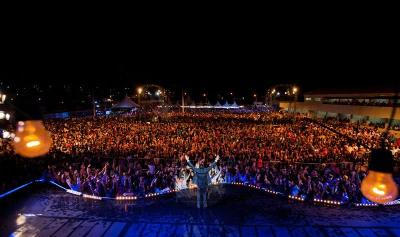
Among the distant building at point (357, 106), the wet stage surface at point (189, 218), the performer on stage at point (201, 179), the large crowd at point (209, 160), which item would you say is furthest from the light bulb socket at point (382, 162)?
the distant building at point (357, 106)

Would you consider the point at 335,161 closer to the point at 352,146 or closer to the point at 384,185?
the point at 352,146

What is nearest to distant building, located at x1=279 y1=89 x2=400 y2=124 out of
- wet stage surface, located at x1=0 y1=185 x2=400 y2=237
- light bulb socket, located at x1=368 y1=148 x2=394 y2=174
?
wet stage surface, located at x1=0 y1=185 x2=400 y2=237

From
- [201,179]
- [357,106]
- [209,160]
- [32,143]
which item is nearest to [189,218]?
[201,179]

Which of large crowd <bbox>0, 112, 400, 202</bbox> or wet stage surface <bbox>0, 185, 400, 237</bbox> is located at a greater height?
large crowd <bbox>0, 112, 400, 202</bbox>

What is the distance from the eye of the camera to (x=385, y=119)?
29281 millimetres

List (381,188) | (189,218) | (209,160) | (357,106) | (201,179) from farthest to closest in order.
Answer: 1. (357,106)
2. (209,160)
3. (201,179)
4. (189,218)
5. (381,188)

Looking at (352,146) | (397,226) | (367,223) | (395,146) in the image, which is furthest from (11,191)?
(395,146)

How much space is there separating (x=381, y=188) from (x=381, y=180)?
0.31 feet

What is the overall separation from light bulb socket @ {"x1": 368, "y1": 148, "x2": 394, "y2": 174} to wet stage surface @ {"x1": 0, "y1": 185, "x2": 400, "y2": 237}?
15.9 feet

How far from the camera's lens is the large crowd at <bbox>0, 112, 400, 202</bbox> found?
11117 millimetres

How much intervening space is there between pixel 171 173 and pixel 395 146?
12496mm

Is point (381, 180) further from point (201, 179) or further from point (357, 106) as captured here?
point (357, 106)

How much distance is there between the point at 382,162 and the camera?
152 inches

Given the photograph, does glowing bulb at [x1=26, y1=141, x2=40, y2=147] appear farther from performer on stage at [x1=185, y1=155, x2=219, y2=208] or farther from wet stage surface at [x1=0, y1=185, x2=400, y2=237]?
performer on stage at [x1=185, y1=155, x2=219, y2=208]
